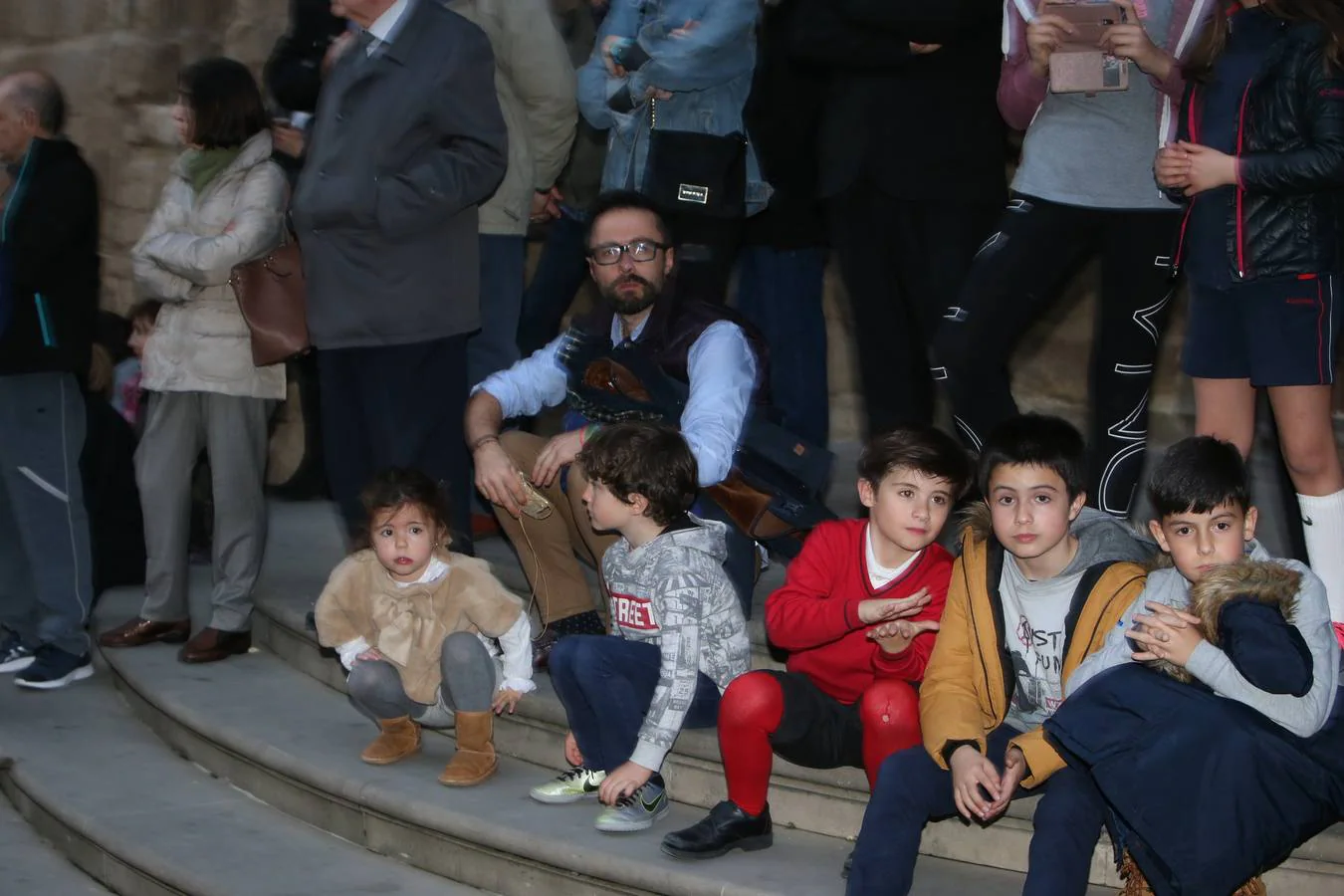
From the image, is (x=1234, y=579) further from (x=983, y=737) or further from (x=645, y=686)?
(x=645, y=686)

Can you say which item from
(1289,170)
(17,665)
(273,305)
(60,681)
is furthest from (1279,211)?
(17,665)

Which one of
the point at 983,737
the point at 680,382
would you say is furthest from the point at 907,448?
the point at 680,382

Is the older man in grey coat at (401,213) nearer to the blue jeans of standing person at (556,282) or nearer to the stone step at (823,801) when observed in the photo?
the stone step at (823,801)

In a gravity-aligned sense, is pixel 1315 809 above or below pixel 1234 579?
below

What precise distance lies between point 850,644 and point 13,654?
288 cm

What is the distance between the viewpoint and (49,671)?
546cm

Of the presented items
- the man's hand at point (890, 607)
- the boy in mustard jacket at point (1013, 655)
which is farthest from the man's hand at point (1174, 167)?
the man's hand at point (890, 607)

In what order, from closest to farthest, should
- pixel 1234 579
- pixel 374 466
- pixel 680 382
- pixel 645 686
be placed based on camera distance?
1. pixel 1234 579
2. pixel 645 686
3. pixel 680 382
4. pixel 374 466

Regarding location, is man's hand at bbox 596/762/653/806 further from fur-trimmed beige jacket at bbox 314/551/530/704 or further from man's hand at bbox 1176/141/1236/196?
man's hand at bbox 1176/141/1236/196

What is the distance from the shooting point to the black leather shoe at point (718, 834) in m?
3.74

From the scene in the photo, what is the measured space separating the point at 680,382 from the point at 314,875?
1353mm

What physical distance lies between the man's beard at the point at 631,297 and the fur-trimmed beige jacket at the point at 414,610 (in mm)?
670

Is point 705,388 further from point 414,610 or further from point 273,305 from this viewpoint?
point 273,305

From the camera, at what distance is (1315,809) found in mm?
3225
